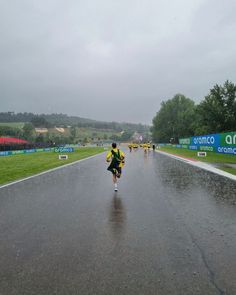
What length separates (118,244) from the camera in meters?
5.09

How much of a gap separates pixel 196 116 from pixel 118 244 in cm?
10648

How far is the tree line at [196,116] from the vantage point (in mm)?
57656

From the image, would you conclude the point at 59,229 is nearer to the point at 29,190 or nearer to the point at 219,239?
the point at 219,239

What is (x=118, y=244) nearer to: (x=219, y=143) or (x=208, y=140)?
(x=219, y=143)

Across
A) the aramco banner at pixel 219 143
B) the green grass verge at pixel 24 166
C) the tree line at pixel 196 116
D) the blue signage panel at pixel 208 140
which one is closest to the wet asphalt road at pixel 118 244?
the green grass verge at pixel 24 166

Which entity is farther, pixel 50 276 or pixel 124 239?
pixel 124 239

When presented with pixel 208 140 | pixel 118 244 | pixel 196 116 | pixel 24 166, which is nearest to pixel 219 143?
pixel 208 140

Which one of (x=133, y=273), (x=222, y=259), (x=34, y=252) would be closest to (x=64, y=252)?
(x=34, y=252)

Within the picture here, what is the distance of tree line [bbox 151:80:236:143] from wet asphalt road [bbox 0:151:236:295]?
2010 inches

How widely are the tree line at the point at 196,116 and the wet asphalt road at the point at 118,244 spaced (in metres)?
51.0

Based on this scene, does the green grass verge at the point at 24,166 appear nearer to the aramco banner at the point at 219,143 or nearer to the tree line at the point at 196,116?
the aramco banner at the point at 219,143

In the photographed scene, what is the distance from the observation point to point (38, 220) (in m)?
6.64

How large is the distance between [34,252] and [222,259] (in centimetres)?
275

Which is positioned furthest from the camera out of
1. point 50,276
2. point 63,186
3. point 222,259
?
point 63,186
